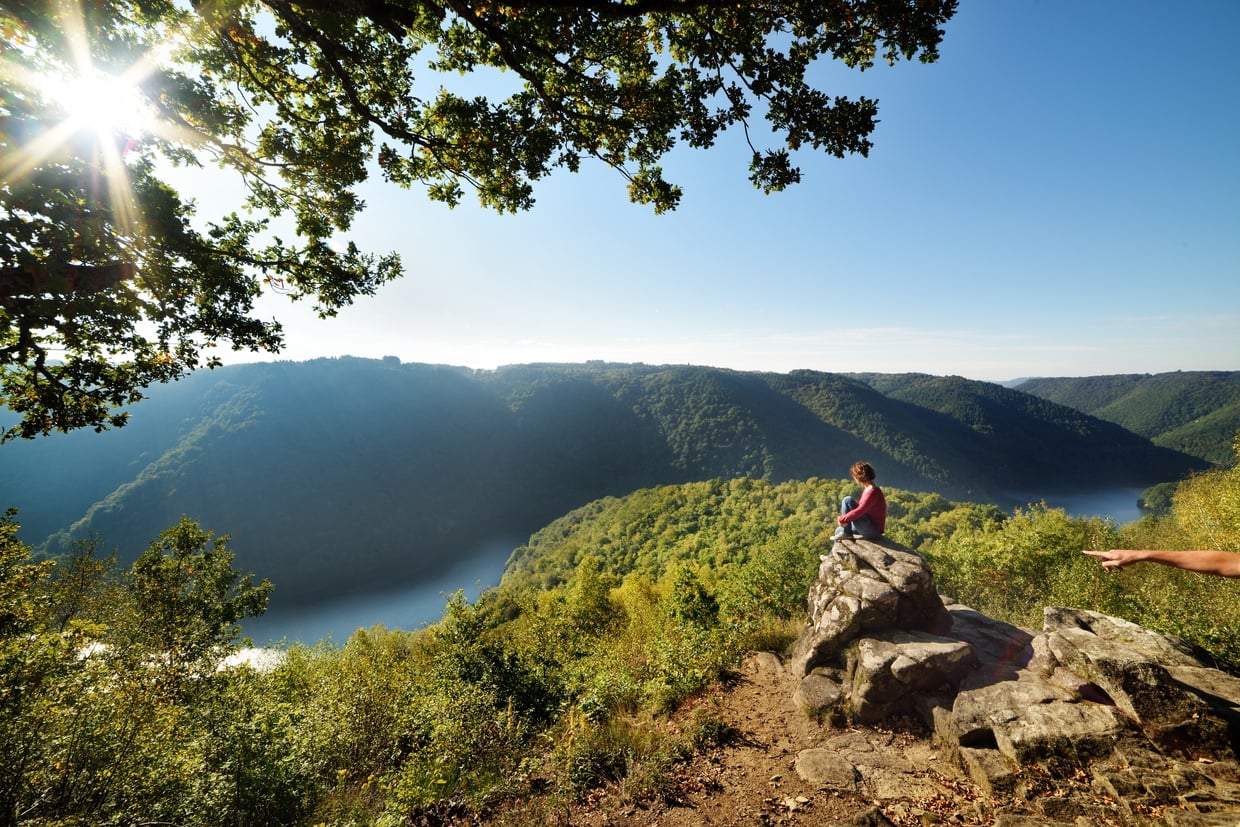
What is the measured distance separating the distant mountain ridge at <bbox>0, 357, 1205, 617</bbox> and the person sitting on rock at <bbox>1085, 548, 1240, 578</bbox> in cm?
10235

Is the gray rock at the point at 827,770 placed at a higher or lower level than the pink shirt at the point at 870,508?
lower

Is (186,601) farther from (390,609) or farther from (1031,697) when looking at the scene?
(390,609)

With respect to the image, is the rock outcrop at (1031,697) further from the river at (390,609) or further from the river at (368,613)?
the river at (368,613)

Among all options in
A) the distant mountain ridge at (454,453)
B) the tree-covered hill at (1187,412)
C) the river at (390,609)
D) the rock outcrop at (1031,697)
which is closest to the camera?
the rock outcrop at (1031,697)

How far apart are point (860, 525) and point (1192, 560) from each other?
24.0ft

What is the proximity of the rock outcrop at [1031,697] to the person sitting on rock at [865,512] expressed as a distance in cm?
56

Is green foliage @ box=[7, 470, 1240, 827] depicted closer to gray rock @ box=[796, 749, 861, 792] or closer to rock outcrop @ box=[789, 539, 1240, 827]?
gray rock @ box=[796, 749, 861, 792]

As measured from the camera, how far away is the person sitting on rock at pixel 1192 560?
2.55m

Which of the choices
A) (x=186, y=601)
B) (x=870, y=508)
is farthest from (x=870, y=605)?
(x=186, y=601)

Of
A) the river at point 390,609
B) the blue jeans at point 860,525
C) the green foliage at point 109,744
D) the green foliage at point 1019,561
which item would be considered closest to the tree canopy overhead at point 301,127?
the green foliage at point 109,744

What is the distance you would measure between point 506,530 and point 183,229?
133722 mm

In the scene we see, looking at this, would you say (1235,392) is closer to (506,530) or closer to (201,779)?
(506,530)

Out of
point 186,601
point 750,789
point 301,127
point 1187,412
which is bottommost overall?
point 1187,412

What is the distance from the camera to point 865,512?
9484 mm
